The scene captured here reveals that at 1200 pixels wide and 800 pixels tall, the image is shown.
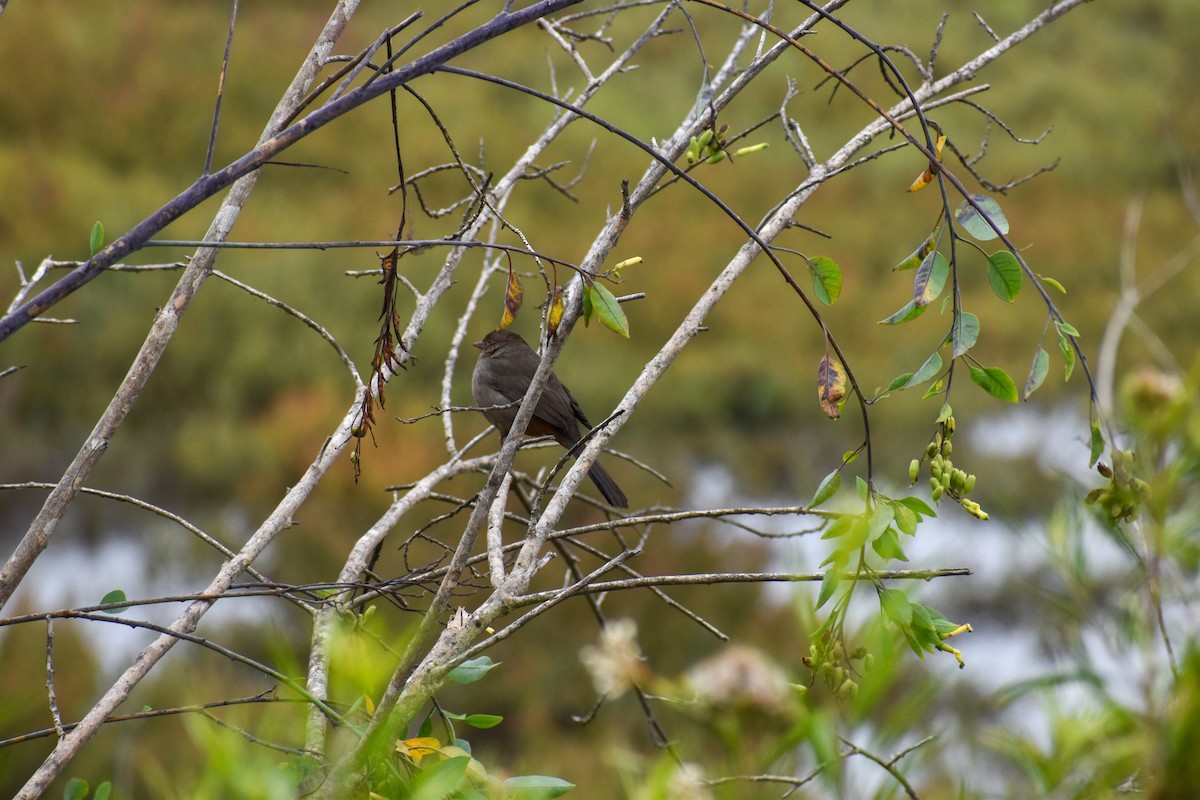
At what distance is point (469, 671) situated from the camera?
1367mm

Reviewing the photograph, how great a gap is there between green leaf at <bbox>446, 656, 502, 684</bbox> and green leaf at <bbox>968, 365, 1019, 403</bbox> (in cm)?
66

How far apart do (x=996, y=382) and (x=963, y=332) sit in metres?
0.08

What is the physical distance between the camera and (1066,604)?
85 centimetres

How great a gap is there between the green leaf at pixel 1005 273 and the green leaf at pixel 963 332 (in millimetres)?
45

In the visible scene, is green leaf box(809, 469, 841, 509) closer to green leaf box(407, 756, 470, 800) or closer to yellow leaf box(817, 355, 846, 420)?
yellow leaf box(817, 355, 846, 420)

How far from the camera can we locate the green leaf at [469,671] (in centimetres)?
133

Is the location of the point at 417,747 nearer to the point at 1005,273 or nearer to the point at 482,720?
the point at 482,720

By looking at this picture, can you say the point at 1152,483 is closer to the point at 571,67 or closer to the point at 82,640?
the point at 82,640

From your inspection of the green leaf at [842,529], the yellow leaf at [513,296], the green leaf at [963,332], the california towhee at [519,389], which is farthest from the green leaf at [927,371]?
the california towhee at [519,389]

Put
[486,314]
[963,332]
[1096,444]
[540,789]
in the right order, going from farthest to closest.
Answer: [486,314], [963,332], [1096,444], [540,789]

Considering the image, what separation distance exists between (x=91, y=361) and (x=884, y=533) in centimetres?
946

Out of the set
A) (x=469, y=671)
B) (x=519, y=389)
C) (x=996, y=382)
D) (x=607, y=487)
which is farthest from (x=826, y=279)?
(x=519, y=389)

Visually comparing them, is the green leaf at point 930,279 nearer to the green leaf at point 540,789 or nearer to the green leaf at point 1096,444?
the green leaf at point 1096,444

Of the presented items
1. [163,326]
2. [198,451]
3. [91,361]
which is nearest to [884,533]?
[163,326]
